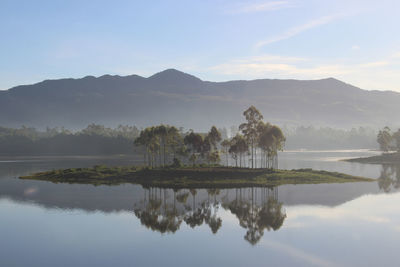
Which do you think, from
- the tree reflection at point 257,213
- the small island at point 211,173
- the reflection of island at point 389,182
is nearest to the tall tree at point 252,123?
the small island at point 211,173

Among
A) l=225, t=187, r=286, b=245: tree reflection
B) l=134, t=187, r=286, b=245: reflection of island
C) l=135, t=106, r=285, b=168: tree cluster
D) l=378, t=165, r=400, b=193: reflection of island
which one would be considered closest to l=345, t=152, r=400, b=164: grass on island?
l=378, t=165, r=400, b=193: reflection of island

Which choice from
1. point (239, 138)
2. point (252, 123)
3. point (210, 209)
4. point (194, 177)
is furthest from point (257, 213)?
point (239, 138)

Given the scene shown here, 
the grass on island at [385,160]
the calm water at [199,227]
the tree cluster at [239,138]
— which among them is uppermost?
the tree cluster at [239,138]

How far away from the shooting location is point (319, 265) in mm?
40125

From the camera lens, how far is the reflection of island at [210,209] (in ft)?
186

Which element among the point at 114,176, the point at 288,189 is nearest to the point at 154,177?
the point at 114,176

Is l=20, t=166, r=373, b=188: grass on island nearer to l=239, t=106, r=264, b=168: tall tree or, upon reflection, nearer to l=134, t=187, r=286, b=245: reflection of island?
l=239, t=106, r=264, b=168: tall tree

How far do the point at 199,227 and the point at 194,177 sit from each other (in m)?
46.1

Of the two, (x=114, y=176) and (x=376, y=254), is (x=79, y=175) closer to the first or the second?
(x=114, y=176)

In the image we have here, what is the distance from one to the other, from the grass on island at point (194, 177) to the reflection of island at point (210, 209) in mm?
8275

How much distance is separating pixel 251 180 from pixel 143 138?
115 ft

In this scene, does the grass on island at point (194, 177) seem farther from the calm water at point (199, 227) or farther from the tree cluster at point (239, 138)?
the calm water at point (199, 227)

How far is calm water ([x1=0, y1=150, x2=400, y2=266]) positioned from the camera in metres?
42.7

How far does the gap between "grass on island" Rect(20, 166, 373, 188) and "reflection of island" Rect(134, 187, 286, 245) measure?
8.28m
